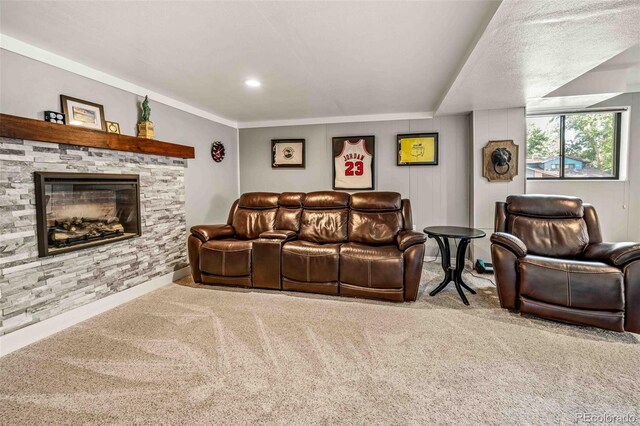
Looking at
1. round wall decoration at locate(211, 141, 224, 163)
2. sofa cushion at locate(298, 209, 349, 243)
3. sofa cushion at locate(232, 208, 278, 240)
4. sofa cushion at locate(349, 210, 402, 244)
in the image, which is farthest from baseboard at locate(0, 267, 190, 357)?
sofa cushion at locate(349, 210, 402, 244)

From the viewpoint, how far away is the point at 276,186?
5273mm

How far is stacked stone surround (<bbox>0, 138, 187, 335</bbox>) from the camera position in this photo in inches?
85.0

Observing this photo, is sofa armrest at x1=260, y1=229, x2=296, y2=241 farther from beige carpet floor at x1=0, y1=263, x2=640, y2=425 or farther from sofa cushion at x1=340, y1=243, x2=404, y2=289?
beige carpet floor at x1=0, y1=263, x2=640, y2=425

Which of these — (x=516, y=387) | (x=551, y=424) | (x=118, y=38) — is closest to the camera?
(x=551, y=424)

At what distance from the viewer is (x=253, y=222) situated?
402cm

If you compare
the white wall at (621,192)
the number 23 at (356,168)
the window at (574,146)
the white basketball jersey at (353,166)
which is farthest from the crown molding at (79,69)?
the white wall at (621,192)

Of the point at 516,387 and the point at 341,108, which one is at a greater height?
the point at 341,108

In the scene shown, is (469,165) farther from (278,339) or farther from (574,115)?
(278,339)

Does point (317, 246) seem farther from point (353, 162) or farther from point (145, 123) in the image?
point (145, 123)

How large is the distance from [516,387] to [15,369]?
3.04 metres

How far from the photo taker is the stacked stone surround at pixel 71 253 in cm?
216

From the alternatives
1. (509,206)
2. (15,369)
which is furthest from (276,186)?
(15,369)

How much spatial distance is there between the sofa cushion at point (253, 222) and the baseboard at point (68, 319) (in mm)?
1057

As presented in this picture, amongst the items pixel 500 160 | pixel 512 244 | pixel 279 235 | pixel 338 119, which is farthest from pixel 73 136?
pixel 500 160
